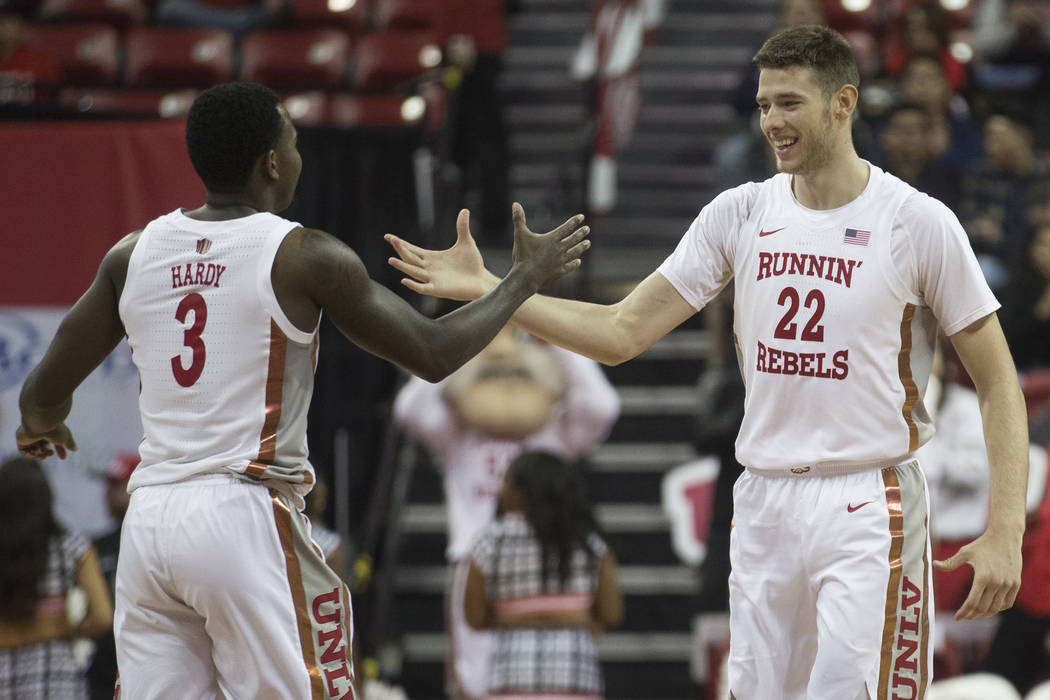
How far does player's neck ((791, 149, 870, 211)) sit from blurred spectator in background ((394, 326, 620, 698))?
11.4 ft

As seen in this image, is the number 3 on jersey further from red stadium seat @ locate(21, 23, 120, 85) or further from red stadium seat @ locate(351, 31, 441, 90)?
red stadium seat @ locate(21, 23, 120, 85)

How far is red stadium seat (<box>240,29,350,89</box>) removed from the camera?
454 inches

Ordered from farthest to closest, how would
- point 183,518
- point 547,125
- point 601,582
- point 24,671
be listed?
point 547,125 → point 601,582 → point 24,671 → point 183,518

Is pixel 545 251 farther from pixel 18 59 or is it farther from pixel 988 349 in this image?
pixel 18 59

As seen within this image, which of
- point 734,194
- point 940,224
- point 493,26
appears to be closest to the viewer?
point 940,224

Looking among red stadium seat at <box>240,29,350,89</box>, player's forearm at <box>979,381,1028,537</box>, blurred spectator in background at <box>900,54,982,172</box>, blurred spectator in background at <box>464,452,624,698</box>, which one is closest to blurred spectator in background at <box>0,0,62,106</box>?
red stadium seat at <box>240,29,350,89</box>

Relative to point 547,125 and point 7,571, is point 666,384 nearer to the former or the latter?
point 547,125

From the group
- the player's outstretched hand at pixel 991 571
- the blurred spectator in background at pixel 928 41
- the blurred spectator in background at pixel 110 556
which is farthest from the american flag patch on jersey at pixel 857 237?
the blurred spectator in background at pixel 928 41

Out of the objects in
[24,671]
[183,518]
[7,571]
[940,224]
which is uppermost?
[940,224]

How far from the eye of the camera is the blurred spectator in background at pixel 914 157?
8672mm

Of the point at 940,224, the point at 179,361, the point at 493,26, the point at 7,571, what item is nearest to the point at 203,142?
the point at 179,361

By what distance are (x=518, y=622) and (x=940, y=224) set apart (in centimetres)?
345

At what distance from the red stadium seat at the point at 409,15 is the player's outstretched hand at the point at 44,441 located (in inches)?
323

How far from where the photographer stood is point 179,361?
3.93m
